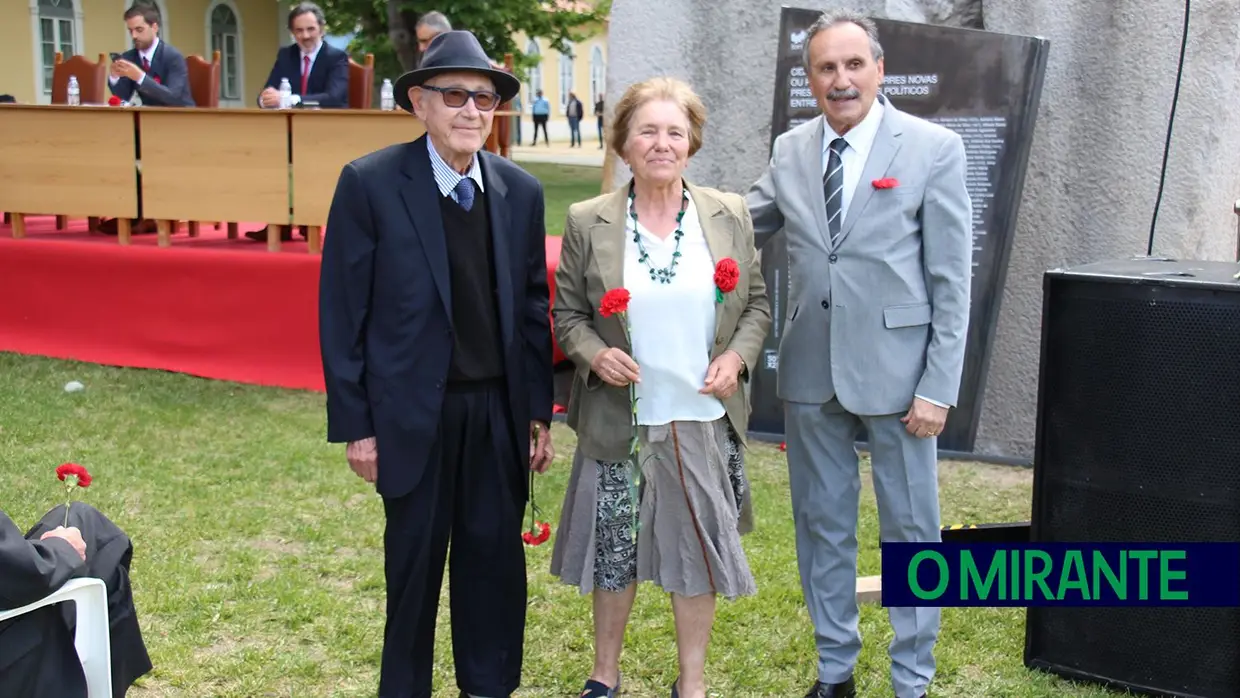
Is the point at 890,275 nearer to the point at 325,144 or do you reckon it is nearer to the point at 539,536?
the point at 539,536

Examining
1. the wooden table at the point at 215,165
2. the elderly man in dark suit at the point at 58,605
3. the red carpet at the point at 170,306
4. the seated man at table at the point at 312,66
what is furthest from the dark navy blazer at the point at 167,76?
the elderly man in dark suit at the point at 58,605

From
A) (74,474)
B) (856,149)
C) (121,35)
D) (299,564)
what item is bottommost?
(299,564)

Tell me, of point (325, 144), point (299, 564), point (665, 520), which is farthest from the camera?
point (325, 144)

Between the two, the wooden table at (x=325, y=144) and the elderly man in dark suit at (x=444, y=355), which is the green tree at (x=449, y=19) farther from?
the elderly man in dark suit at (x=444, y=355)

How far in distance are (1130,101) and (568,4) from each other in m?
21.2

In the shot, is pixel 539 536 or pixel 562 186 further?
pixel 562 186

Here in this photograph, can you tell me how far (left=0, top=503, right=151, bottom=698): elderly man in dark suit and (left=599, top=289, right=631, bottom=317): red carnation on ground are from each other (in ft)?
4.26

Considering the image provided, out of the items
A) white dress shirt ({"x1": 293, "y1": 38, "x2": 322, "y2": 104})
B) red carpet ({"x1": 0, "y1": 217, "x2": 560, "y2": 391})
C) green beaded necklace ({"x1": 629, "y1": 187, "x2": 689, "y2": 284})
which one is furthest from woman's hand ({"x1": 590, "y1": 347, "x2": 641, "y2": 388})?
white dress shirt ({"x1": 293, "y1": 38, "x2": 322, "y2": 104})

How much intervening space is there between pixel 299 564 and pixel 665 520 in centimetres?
204

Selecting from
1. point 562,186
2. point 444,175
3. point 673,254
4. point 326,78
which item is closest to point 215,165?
point 326,78

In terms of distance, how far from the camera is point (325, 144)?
298 inches

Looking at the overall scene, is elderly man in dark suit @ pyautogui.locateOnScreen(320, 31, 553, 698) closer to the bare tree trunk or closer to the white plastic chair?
the white plastic chair

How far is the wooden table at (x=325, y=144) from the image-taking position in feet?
24.2

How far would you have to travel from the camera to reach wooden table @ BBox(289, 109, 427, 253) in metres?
7.39
